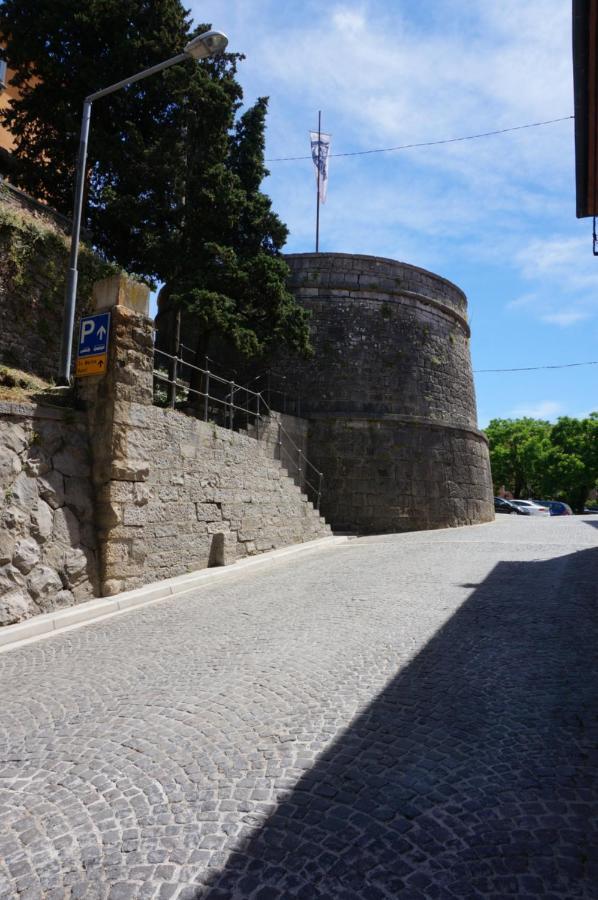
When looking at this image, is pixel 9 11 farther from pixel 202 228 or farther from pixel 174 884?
pixel 174 884

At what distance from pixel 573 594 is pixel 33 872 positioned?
7.06 metres

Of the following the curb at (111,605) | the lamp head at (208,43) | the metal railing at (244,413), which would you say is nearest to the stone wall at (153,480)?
the curb at (111,605)

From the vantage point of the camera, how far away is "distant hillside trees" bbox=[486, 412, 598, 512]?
49750 mm

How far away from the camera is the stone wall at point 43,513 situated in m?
6.36

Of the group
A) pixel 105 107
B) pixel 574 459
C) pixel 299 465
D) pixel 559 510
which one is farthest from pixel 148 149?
pixel 574 459

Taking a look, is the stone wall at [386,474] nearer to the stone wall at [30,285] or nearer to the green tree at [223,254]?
the green tree at [223,254]

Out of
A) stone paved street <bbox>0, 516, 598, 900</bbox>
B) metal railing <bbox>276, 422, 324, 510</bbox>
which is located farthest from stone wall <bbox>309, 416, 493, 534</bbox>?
stone paved street <bbox>0, 516, 598, 900</bbox>

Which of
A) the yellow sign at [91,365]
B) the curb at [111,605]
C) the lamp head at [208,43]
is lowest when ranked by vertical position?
the curb at [111,605]

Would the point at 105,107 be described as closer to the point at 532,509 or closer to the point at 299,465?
the point at 299,465

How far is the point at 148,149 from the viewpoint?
562 inches

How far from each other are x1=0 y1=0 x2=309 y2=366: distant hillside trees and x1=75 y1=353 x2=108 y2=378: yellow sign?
19.9ft

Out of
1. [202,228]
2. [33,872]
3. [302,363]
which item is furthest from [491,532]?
[33,872]

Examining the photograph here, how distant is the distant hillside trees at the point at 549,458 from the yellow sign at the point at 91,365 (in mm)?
49146

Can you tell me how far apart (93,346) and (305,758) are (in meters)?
6.50
